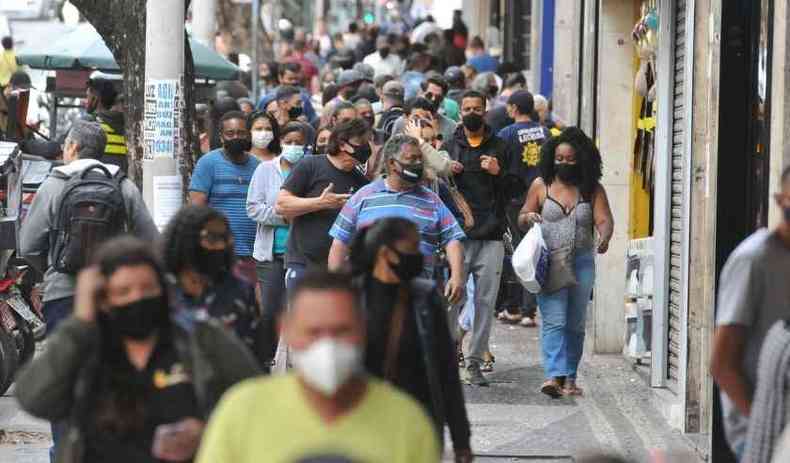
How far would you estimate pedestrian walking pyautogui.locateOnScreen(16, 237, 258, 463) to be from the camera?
5.39 meters

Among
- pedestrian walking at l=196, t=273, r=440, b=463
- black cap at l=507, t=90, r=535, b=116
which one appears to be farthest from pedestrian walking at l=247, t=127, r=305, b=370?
pedestrian walking at l=196, t=273, r=440, b=463

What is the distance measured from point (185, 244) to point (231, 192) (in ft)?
16.7

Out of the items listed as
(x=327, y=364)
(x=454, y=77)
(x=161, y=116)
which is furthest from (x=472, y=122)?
(x=327, y=364)

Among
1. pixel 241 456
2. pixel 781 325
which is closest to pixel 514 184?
pixel 781 325

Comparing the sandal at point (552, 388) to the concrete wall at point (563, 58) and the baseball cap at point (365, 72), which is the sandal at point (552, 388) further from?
the baseball cap at point (365, 72)

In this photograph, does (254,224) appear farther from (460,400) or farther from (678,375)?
(460,400)

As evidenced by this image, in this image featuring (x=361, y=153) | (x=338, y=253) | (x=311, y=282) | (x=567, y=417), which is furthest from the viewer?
(x=567, y=417)

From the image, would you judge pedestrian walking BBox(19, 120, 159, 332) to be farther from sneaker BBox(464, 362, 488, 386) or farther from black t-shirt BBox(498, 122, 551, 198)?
black t-shirt BBox(498, 122, 551, 198)

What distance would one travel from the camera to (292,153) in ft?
39.7

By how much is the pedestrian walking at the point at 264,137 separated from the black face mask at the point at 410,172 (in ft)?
8.45

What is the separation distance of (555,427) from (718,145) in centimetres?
210

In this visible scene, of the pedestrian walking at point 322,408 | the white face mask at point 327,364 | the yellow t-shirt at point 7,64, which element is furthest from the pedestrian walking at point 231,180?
the yellow t-shirt at point 7,64

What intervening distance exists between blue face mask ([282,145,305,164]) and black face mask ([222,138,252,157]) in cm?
38

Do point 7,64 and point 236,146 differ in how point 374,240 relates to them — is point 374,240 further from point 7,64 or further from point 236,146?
point 7,64
